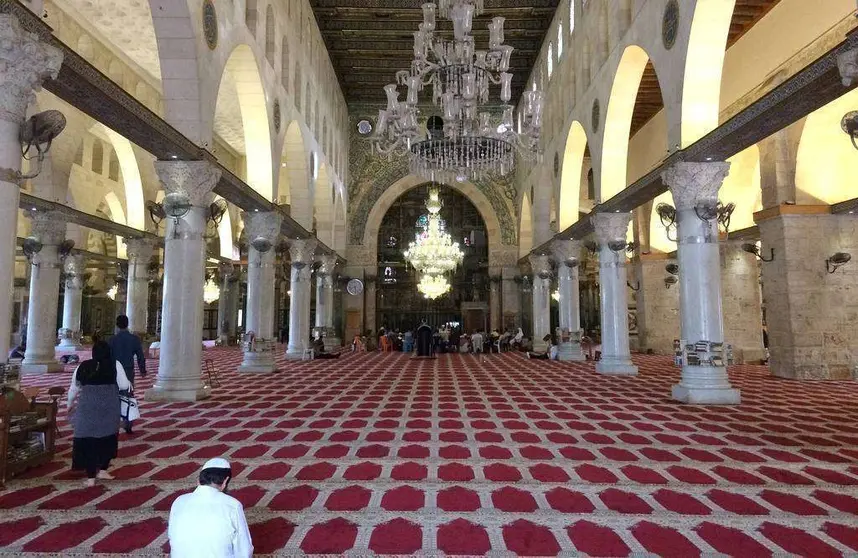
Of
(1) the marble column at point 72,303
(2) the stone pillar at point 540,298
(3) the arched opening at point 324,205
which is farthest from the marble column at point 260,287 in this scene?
(2) the stone pillar at point 540,298

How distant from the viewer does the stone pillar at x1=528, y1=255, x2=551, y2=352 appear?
1442cm

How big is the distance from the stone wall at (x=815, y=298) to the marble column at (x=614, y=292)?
8.00ft

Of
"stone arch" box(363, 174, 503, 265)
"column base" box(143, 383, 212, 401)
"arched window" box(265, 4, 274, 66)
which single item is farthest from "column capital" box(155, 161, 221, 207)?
"stone arch" box(363, 174, 503, 265)

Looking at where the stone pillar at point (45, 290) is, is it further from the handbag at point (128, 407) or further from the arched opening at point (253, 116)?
the handbag at point (128, 407)

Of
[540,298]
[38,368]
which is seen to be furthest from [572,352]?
[38,368]

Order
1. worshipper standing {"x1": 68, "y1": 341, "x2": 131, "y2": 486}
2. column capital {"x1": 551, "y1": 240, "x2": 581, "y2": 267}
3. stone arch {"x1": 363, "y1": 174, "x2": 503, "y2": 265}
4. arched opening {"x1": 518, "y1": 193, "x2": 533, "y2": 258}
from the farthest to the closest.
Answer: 1. stone arch {"x1": 363, "y1": 174, "x2": 503, "y2": 265}
2. arched opening {"x1": 518, "y1": 193, "x2": 533, "y2": 258}
3. column capital {"x1": 551, "y1": 240, "x2": 581, "y2": 267}
4. worshipper standing {"x1": 68, "y1": 341, "x2": 131, "y2": 486}

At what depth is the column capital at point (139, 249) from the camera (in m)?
11.9

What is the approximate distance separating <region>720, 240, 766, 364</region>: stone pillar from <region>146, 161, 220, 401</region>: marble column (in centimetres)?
1075

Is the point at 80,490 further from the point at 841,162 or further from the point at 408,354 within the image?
the point at 408,354

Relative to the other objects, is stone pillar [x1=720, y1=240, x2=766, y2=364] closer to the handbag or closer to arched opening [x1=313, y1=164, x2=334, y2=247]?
arched opening [x1=313, y1=164, x2=334, y2=247]

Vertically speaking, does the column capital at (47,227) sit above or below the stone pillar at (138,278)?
above

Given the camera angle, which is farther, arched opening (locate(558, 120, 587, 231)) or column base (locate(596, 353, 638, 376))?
arched opening (locate(558, 120, 587, 231))

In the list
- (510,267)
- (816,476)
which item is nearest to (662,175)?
(816,476)

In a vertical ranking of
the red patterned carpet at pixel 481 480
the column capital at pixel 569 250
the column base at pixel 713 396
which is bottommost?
the red patterned carpet at pixel 481 480
